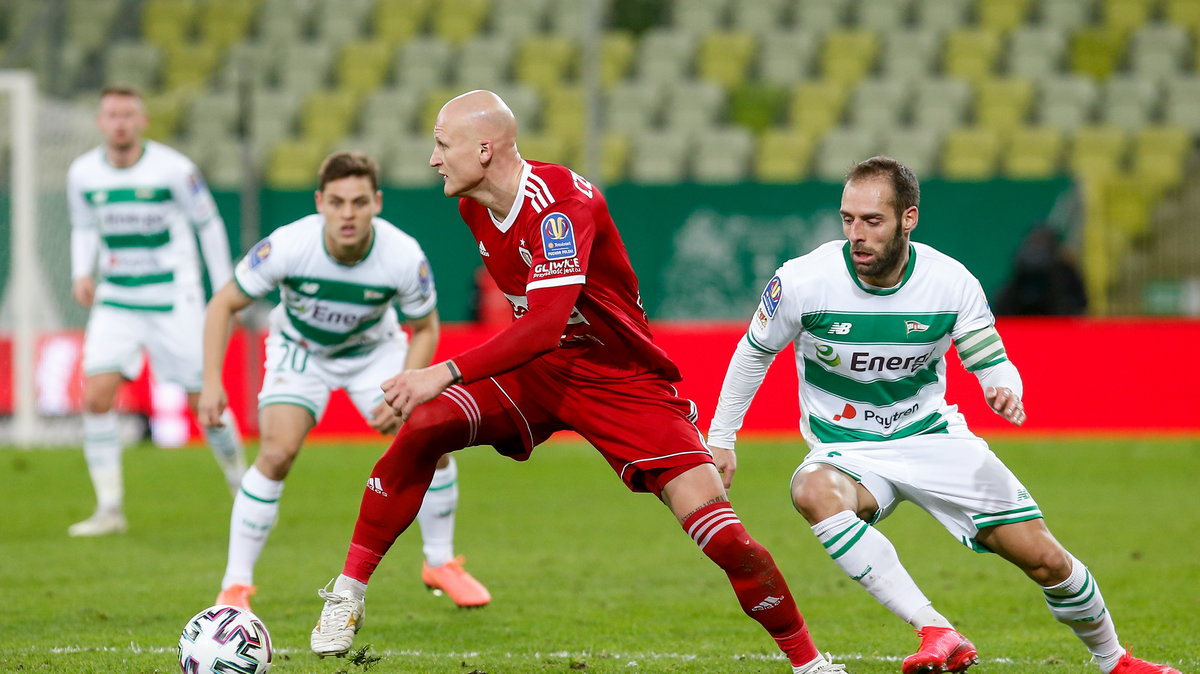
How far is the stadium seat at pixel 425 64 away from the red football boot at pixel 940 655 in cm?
1829

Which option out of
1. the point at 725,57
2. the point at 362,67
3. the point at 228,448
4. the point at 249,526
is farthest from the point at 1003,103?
the point at 249,526

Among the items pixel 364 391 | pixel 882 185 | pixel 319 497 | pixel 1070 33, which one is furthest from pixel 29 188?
pixel 1070 33

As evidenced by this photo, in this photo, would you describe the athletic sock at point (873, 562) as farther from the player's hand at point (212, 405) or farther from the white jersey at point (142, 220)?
the white jersey at point (142, 220)

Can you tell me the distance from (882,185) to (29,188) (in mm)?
11846

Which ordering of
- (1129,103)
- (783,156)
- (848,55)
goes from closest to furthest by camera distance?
(783,156), (1129,103), (848,55)

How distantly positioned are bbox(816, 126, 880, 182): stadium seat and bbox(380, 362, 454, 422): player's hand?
1572 cm

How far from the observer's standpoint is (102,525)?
9719 millimetres

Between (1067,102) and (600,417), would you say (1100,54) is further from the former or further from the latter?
(600,417)

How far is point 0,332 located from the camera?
15805 mm

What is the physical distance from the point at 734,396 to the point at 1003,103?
17.0 metres

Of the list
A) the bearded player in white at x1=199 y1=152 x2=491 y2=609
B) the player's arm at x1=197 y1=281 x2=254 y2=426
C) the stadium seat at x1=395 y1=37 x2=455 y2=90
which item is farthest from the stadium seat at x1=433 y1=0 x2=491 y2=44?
the player's arm at x1=197 y1=281 x2=254 y2=426

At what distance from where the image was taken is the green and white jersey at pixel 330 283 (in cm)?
696

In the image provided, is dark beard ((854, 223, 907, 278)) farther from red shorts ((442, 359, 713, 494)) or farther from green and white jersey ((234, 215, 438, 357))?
green and white jersey ((234, 215, 438, 357))

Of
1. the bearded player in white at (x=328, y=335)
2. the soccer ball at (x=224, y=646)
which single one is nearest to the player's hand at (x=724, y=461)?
the bearded player in white at (x=328, y=335)
